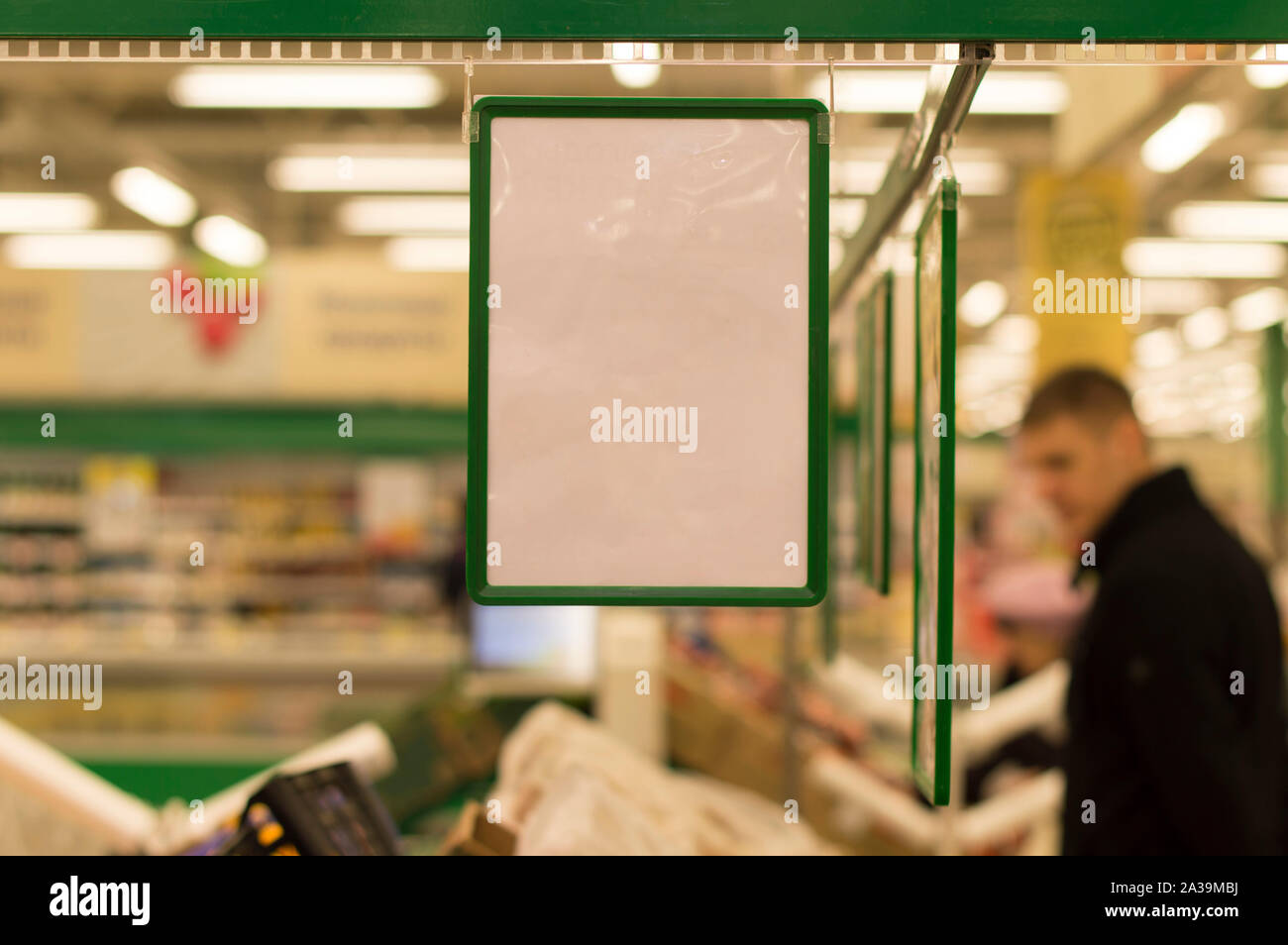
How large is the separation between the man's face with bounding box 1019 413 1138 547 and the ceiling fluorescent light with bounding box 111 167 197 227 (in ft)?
17.2

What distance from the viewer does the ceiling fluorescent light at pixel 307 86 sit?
5.27 metres

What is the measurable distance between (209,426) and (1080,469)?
5.93 metres

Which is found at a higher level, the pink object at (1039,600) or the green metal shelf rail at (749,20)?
the green metal shelf rail at (749,20)

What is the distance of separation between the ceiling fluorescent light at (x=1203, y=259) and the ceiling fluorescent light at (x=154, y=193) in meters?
7.34

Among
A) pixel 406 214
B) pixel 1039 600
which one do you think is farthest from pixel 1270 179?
pixel 406 214

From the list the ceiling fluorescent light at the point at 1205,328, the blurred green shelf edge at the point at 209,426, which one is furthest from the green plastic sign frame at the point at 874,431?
the ceiling fluorescent light at the point at 1205,328

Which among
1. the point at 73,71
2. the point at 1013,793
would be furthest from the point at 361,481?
the point at 1013,793

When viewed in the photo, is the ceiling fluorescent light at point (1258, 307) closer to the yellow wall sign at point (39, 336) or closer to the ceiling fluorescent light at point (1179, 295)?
the ceiling fluorescent light at point (1179, 295)

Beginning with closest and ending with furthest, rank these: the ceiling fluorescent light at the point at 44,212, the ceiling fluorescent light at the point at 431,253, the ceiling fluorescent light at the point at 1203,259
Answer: the ceiling fluorescent light at the point at 44,212
the ceiling fluorescent light at the point at 1203,259
the ceiling fluorescent light at the point at 431,253

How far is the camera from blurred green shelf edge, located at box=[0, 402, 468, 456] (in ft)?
23.1

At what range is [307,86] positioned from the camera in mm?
5309

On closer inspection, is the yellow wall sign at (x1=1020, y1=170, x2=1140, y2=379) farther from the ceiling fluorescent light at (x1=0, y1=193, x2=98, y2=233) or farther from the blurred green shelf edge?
the ceiling fluorescent light at (x1=0, y1=193, x2=98, y2=233)

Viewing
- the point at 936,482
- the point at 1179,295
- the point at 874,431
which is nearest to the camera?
the point at 936,482

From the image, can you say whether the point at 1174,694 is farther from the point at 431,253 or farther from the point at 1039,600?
the point at 431,253
